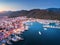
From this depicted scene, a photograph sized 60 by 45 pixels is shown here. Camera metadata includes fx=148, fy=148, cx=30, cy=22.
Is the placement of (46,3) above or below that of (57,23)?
above

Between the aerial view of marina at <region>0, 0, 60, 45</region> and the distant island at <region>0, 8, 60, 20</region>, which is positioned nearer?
the aerial view of marina at <region>0, 0, 60, 45</region>

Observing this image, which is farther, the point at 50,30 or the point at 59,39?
the point at 50,30

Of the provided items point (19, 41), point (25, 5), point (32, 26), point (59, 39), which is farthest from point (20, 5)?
point (59, 39)

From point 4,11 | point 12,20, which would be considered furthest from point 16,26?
point 4,11

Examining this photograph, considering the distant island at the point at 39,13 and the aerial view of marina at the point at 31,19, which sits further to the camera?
the distant island at the point at 39,13

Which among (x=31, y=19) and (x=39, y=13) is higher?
(x=39, y=13)

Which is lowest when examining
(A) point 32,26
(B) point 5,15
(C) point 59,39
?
(C) point 59,39

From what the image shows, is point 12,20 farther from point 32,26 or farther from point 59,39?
point 59,39
